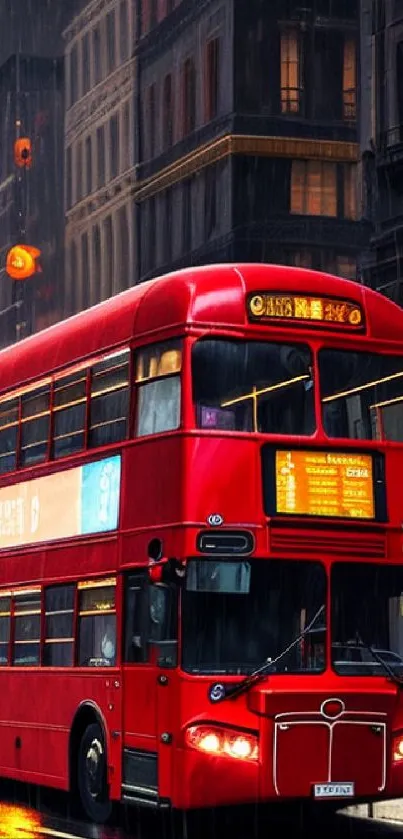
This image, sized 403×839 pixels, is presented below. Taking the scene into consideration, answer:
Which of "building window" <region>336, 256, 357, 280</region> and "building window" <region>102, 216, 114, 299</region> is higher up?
"building window" <region>102, 216, 114, 299</region>

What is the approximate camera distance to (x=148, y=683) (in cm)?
1808

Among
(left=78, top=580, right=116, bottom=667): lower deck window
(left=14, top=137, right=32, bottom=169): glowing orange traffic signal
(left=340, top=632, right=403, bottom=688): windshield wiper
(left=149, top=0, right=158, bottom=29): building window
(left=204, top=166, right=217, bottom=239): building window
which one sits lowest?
(left=340, top=632, right=403, bottom=688): windshield wiper

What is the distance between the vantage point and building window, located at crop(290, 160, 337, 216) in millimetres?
57938

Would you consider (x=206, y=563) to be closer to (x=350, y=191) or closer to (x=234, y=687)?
(x=234, y=687)

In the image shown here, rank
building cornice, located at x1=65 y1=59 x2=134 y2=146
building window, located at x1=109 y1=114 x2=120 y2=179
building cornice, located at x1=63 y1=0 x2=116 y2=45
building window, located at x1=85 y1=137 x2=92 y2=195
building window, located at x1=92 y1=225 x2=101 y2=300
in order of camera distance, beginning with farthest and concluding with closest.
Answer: building window, located at x1=85 y1=137 x2=92 y2=195 < building cornice, located at x1=63 y1=0 x2=116 y2=45 < building window, located at x1=92 y1=225 x2=101 y2=300 < building window, located at x1=109 y1=114 x2=120 y2=179 < building cornice, located at x1=65 y1=59 x2=134 y2=146

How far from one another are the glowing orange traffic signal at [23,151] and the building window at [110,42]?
1191 centimetres

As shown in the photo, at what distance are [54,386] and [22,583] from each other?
2.14 meters

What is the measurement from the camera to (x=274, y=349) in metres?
18.3

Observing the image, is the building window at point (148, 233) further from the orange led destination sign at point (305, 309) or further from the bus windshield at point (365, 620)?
the bus windshield at point (365, 620)

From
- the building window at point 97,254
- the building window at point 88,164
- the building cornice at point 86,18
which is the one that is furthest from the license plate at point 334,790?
the building window at point 88,164

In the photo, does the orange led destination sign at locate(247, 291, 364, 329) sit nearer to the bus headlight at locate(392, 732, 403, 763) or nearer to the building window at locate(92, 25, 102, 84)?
the bus headlight at locate(392, 732, 403, 763)

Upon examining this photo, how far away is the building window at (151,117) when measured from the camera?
64.7 meters

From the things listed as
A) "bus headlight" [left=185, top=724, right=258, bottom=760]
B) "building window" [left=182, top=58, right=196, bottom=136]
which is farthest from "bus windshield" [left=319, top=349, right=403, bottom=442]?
"building window" [left=182, top=58, right=196, bottom=136]

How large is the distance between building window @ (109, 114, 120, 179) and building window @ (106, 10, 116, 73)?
6.28 feet
